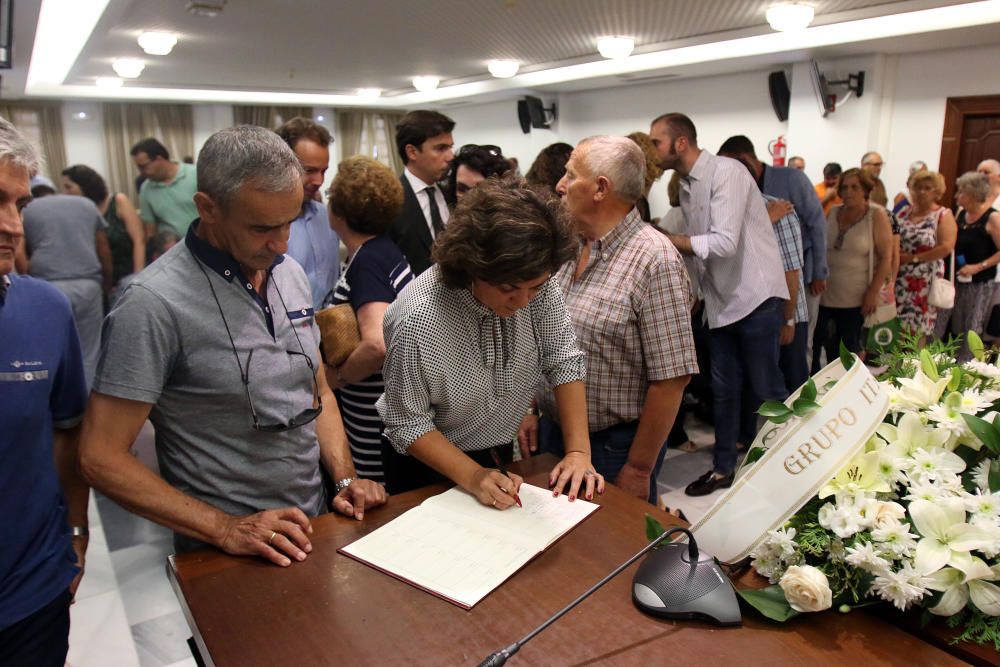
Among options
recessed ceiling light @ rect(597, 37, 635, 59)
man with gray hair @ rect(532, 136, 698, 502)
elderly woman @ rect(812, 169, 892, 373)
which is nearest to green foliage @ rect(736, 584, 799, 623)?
man with gray hair @ rect(532, 136, 698, 502)

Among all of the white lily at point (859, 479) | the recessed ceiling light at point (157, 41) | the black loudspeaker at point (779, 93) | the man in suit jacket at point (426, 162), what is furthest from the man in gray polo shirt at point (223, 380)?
the black loudspeaker at point (779, 93)

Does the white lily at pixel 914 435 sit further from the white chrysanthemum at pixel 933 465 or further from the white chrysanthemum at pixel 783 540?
the white chrysanthemum at pixel 783 540

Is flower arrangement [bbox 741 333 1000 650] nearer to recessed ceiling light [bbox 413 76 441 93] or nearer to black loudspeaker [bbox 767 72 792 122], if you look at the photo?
black loudspeaker [bbox 767 72 792 122]

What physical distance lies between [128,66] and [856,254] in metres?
6.74

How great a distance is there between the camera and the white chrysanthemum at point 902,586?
89 centimetres

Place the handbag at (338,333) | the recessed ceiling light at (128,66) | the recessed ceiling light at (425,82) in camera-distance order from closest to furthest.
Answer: the handbag at (338,333) < the recessed ceiling light at (128,66) < the recessed ceiling light at (425,82)

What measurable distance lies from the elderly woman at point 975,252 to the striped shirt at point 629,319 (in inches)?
167

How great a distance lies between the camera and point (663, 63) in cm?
718

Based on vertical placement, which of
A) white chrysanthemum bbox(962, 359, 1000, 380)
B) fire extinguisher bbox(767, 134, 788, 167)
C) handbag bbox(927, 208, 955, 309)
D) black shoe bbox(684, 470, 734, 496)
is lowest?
black shoe bbox(684, 470, 734, 496)

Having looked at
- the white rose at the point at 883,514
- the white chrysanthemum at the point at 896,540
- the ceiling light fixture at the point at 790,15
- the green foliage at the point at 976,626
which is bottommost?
the green foliage at the point at 976,626

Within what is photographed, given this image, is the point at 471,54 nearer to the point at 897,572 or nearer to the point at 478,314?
the point at 478,314

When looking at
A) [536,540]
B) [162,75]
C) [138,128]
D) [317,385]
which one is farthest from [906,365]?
[138,128]

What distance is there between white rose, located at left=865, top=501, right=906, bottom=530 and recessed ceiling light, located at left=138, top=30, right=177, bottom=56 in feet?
20.3

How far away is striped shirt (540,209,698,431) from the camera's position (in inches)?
67.2
